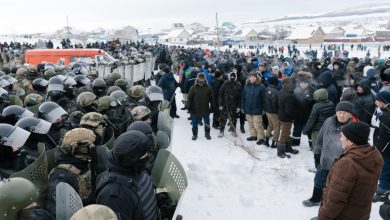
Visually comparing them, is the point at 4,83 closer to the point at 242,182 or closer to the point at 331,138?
the point at 242,182

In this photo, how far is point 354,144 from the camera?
3.37 metres

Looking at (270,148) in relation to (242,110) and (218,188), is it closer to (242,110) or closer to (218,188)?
(242,110)

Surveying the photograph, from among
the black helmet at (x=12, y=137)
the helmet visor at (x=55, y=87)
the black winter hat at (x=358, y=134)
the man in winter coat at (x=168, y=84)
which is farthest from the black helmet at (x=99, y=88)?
the black winter hat at (x=358, y=134)

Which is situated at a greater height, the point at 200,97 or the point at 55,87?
the point at 55,87

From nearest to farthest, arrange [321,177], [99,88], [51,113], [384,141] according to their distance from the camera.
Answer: [51,113] → [321,177] → [384,141] → [99,88]

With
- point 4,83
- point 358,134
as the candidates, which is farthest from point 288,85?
point 4,83

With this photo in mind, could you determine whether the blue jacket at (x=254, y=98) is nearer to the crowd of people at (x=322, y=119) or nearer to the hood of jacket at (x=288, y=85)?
the crowd of people at (x=322, y=119)

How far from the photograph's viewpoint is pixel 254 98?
316 inches

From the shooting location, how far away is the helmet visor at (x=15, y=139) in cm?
335

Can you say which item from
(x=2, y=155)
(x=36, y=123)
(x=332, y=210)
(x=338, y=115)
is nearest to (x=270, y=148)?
(x=338, y=115)

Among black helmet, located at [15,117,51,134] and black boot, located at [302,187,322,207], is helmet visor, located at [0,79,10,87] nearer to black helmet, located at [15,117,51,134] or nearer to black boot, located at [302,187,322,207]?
black helmet, located at [15,117,51,134]

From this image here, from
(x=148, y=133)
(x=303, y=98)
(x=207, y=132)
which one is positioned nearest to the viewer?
(x=148, y=133)

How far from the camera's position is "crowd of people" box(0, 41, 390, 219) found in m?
2.63

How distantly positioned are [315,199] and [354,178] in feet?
7.63
